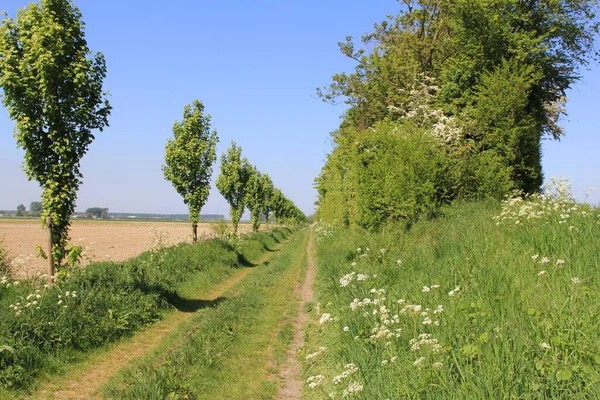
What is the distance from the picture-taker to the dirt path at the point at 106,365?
7012 millimetres

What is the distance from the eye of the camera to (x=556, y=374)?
3.62 metres

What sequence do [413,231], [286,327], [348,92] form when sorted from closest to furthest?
[286,327] < [413,231] < [348,92]

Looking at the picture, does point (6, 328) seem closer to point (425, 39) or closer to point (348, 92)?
point (425, 39)

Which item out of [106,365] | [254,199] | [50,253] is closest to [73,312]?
[106,365]

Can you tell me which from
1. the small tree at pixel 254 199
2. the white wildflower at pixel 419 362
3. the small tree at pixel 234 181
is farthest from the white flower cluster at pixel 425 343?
the small tree at pixel 254 199

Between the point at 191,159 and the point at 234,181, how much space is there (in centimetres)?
1368

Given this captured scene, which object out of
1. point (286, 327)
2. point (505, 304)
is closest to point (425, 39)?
point (286, 327)

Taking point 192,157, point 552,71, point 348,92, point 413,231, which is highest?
point 348,92

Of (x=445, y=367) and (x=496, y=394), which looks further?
(x=445, y=367)

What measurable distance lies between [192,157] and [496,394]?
65.3 feet

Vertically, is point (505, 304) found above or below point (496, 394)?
above

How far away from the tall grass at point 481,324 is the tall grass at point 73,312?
4435mm

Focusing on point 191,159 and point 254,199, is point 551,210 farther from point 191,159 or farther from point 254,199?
point 254,199

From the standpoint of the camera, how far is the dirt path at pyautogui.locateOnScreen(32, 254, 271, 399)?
23.0 ft
